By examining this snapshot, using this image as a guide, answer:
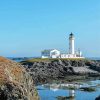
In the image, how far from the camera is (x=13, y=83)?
15422mm

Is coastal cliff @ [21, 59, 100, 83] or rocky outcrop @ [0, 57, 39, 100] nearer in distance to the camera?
rocky outcrop @ [0, 57, 39, 100]

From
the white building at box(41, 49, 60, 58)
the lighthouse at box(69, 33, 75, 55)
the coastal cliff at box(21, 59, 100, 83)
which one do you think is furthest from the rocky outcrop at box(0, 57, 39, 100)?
the white building at box(41, 49, 60, 58)

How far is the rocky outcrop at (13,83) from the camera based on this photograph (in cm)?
1498

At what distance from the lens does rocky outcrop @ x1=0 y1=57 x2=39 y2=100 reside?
15.0 metres

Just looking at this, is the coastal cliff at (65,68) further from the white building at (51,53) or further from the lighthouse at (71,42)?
the white building at (51,53)

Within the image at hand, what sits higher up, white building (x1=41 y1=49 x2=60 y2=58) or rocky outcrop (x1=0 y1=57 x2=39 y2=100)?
white building (x1=41 y1=49 x2=60 y2=58)

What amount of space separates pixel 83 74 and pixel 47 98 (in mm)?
50758

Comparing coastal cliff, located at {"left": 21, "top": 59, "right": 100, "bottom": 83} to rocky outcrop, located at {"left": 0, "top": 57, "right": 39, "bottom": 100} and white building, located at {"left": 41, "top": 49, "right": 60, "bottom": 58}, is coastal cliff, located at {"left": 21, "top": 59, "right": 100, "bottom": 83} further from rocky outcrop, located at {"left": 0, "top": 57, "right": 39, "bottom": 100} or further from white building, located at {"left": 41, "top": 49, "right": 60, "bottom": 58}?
rocky outcrop, located at {"left": 0, "top": 57, "right": 39, "bottom": 100}

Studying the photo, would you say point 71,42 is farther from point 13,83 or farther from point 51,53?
point 13,83

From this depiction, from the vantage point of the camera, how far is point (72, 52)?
125125 millimetres

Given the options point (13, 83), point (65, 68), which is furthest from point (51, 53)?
point (13, 83)

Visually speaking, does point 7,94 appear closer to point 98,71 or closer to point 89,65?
point 98,71

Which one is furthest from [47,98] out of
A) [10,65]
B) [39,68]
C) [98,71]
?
[98,71]

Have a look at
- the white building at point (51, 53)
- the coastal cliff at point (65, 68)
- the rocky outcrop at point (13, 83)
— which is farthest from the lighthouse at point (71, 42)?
the rocky outcrop at point (13, 83)
